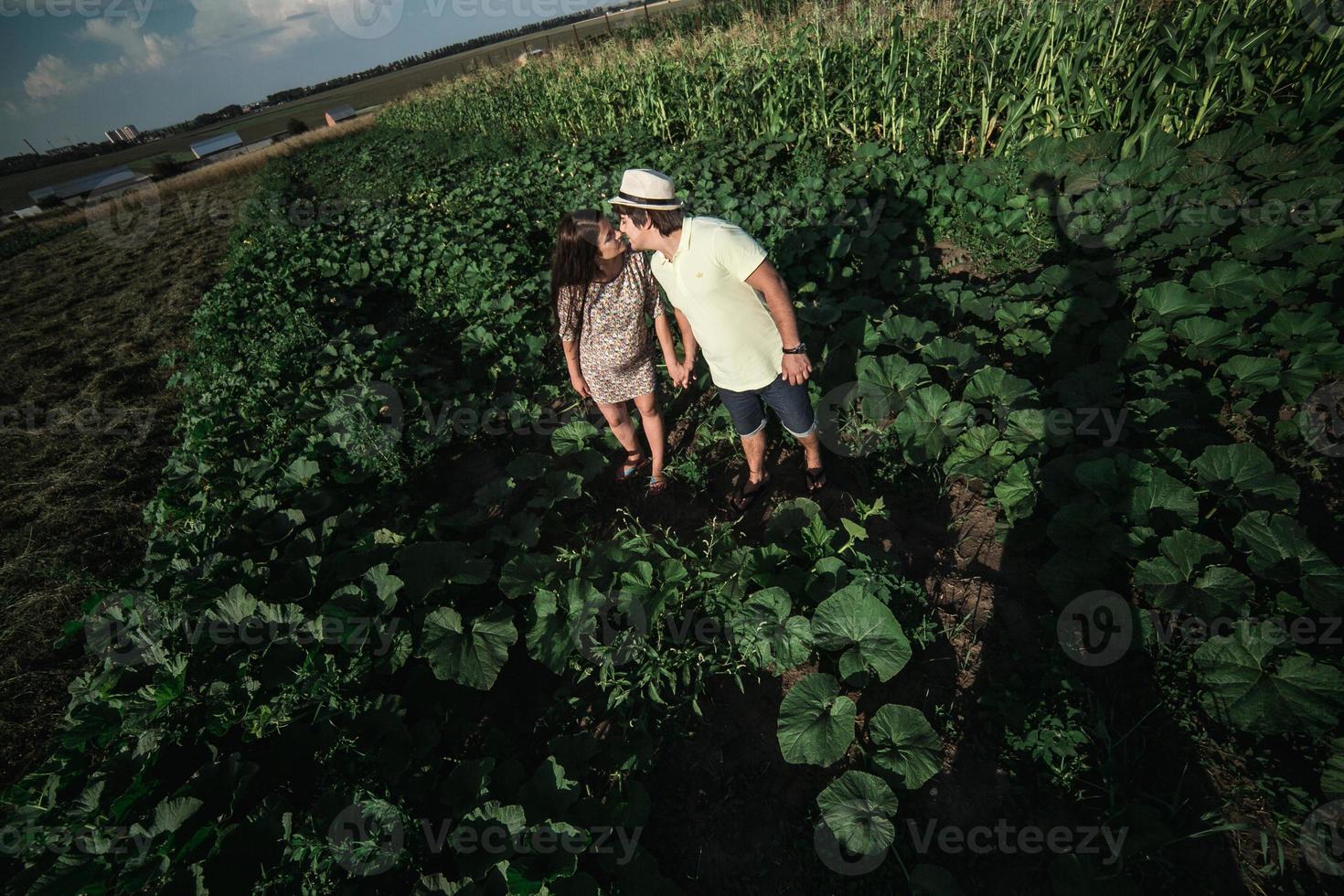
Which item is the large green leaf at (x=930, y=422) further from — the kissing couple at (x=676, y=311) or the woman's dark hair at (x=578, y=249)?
the woman's dark hair at (x=578, y=249)

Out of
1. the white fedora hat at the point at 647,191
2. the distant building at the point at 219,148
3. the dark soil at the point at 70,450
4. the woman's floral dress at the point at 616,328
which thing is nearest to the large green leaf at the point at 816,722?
the woman's floral dress at the point at 616,328

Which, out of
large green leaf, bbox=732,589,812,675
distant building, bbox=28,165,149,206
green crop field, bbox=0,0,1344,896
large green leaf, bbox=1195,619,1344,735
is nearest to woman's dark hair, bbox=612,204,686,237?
green crop field, bbox=0,0,1344,896

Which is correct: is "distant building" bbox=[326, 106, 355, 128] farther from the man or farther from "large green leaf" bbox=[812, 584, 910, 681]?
"large green leaf" bbox=[812, 584, 910, 681]

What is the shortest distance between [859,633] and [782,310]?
165 centimetres

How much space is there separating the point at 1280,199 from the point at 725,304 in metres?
4.69

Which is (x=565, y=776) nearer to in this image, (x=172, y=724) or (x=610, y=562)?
(x=610, y=562)

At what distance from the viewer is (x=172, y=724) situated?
234cm

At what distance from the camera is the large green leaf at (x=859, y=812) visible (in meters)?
1.95

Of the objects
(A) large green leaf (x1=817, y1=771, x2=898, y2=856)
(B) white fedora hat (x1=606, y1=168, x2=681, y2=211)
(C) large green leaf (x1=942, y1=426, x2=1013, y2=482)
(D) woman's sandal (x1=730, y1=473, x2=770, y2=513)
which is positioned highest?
(B) white fedora hat (x1=606, y1=168, x2=681, y2=211)

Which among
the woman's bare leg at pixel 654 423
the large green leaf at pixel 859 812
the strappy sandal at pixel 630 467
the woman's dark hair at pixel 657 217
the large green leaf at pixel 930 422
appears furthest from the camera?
the strappy sandal at pixel 630 467

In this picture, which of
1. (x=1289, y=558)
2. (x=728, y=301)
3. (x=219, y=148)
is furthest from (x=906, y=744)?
(x=219, y=148)

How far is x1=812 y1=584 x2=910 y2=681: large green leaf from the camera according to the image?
7.61 feet

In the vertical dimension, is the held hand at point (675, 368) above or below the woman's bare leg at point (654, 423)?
above

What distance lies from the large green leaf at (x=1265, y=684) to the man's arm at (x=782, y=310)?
2119 mm
